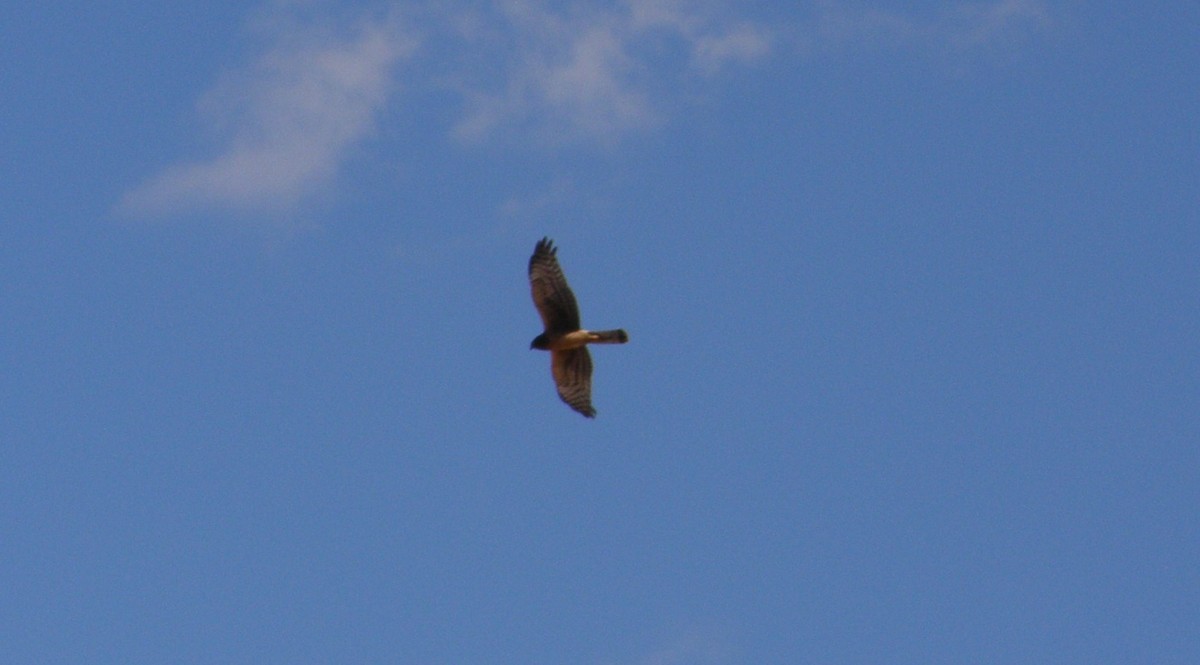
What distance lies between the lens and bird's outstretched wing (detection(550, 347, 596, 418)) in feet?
119

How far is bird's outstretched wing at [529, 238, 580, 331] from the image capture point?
35688 millimetres

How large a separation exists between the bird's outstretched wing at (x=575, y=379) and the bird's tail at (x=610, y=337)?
43.6 inches

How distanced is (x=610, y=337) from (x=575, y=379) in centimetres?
196

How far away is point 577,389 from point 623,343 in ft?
6.66

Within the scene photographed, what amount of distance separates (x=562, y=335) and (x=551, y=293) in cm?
99

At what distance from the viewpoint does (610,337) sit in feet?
115

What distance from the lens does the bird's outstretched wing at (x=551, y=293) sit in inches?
1405

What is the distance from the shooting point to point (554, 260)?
3647 centimetres

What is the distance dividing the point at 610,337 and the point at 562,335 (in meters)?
1.09

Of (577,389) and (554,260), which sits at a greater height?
(554,260)

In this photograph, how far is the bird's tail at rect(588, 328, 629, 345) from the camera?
34875 millimetres

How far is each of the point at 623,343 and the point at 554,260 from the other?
8.45 ft

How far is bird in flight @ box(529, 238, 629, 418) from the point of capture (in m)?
35.6

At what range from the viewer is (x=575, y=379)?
3662cm
